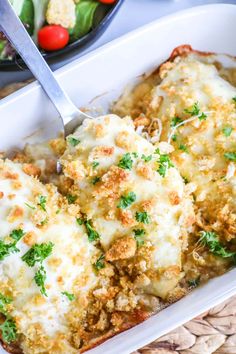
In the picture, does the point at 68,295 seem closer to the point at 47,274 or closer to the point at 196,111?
the point at 47,274

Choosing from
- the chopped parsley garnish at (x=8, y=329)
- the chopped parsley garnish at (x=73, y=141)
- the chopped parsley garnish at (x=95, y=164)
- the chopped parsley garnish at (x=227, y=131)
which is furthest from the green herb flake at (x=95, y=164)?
the chopped parsley garnish at (x=8, y=329)

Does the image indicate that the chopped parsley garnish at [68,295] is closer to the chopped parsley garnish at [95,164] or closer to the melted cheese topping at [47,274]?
the melted cheese topping at [47,274]

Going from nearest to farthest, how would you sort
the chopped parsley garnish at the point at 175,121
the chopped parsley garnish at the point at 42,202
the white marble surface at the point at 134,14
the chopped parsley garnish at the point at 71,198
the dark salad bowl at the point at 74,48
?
1. the chopped parsley garnish at the point at 42,202
2. the chopped parsley garnish at the point at 71,198
3. the chopped parsley garnish at the point at 175,121
4. the dark salad bowl at the point at 74,48
5. the white marble surface at the point at 134,14

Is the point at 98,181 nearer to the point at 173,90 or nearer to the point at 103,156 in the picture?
the point at 103,156

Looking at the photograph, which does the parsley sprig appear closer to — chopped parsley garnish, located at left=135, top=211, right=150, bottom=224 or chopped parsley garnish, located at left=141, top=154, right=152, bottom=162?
chopped parsley garnish, located at left=135, top=211, right=150, bottom=224

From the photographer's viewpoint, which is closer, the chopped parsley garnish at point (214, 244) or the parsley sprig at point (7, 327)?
the parsley sprig at point (7, 327)

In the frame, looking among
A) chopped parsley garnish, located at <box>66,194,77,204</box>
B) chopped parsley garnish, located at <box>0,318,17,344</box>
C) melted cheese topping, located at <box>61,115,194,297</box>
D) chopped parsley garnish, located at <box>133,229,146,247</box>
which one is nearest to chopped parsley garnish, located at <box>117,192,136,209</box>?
melted cheese topping, located at <box>61,115,194,297</box>

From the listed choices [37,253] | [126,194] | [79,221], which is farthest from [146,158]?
[37,253]
